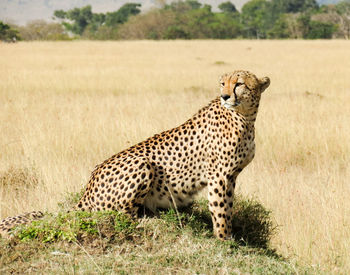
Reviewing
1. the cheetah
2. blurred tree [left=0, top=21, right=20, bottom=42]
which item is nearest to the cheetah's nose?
the cheetah

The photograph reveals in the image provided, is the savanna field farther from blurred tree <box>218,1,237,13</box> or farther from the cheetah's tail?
blurred tree <box>218,1,237,13</box>

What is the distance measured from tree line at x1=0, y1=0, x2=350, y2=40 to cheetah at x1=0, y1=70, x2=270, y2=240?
1248 inches

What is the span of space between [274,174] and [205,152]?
2.45m

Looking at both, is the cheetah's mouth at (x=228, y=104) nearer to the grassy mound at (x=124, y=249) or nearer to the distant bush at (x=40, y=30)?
the grassy mound at (x=124, y=249)

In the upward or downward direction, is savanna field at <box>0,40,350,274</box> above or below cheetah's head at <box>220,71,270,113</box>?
below

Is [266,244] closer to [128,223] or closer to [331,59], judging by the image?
[128,223]

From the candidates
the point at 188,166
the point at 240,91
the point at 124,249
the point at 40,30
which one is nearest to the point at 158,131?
the point at 188,166

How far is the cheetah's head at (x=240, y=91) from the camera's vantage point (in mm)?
3451

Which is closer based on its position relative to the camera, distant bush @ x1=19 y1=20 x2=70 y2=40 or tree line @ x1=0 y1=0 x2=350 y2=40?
tree line @ x1=0 y1=0 x2=350 y2=40

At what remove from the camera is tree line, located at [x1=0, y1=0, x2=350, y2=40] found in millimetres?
47125

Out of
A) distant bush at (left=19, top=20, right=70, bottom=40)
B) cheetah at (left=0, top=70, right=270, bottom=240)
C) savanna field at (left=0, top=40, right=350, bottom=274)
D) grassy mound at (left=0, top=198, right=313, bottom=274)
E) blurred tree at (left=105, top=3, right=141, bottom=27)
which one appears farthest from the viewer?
blurred tree at (left=105, top=3, right=141, bottom=27)

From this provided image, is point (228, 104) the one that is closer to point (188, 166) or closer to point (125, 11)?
point (188, 166)

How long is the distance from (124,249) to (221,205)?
30.0 inches

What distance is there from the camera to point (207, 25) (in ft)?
179
